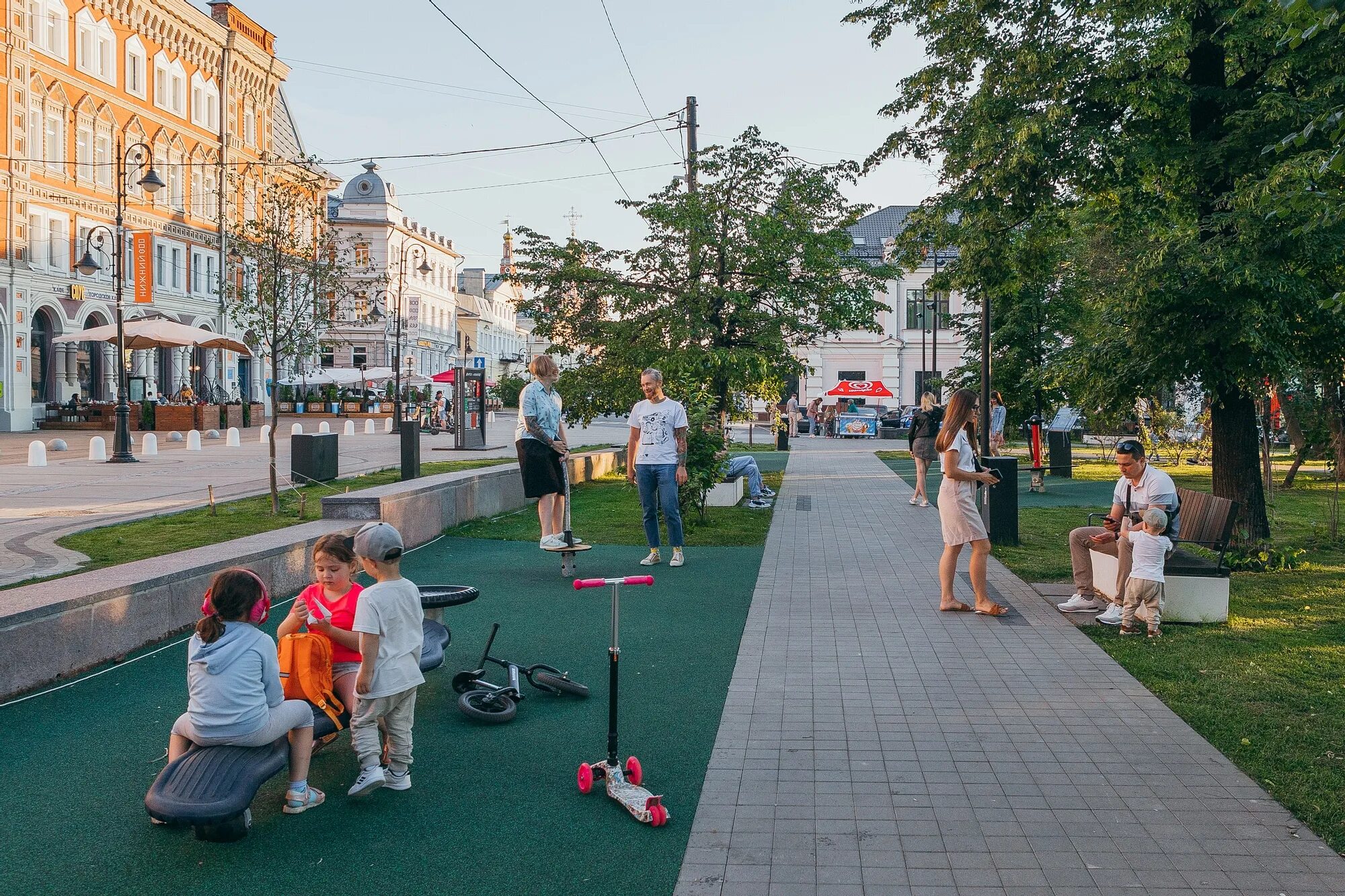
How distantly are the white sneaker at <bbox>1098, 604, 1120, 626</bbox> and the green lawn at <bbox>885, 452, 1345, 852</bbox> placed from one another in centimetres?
6

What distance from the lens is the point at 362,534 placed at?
4.98 m

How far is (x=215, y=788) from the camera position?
14.1ft

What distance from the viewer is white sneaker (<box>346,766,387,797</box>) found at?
484 cm

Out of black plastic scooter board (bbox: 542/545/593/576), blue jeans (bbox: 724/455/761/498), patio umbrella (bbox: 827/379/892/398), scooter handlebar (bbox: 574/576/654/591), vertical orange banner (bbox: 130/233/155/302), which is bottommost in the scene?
black plastic scooter board (bbox: 542/545/593/576)

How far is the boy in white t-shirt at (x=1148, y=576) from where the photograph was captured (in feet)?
26.9

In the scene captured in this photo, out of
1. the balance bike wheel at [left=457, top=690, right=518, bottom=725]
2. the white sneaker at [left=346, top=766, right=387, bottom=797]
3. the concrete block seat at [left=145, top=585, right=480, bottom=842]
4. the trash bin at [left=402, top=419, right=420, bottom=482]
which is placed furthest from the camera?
the trash bin at [left=402, top=419, right=420, bottom=482]

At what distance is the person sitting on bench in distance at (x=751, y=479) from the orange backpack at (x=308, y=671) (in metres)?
12.7

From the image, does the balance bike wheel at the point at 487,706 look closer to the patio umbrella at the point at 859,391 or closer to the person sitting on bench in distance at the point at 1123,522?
the person sitting on bench in distance at the point at 1123,522

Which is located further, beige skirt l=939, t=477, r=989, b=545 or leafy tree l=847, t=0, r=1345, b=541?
leafy tree l=847, t=0, r=1345, b=541

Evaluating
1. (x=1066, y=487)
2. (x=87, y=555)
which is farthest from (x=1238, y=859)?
(x=1066, y=487)

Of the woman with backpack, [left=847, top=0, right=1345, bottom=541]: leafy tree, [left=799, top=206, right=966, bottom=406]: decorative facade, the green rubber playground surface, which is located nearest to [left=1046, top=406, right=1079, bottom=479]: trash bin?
the woman with backpack

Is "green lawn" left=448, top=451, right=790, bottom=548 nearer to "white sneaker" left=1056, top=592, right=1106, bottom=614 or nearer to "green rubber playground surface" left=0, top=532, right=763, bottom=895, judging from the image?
"white sneaker" left=1056, top=592, right=1106, bottom=614

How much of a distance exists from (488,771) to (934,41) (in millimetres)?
10699

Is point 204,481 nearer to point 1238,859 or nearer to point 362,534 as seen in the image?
point 362,534
